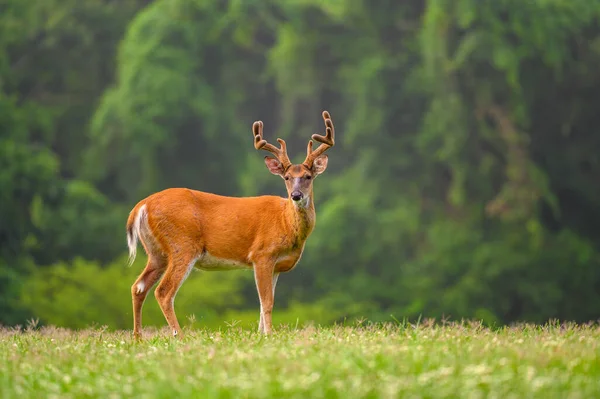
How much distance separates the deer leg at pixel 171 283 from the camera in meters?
9.97

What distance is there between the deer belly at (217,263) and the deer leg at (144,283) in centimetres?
34

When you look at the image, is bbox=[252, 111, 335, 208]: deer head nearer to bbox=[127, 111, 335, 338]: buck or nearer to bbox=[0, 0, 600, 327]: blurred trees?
bbox=[127, 111, 335, 338]: buck

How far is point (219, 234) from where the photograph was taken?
10359mm

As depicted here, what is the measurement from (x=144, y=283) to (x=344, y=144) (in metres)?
21.6

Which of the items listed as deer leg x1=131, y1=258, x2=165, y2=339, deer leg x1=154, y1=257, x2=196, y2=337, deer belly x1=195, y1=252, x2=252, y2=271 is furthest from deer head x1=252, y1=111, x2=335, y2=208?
deer leg x1=131, y1=258, x2=165, y2=339

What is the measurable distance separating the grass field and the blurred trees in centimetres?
1706

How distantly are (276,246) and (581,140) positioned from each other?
774 inches

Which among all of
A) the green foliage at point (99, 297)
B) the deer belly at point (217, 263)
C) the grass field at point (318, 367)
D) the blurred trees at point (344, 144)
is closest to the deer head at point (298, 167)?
the deer belly at point (217, 263)

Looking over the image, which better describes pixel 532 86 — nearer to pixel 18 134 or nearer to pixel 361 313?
pixel 361 313

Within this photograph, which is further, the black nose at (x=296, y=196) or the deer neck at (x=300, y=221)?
the deer neck at (x=300, y=221)

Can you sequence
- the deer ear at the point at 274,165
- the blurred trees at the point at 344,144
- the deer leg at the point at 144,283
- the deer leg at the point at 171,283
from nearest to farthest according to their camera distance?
the deer leg at the point at 171,283, the deer leg at the point at 144,283, the deer ear at the point at 274,165, the blurred trees at the point at 344,144

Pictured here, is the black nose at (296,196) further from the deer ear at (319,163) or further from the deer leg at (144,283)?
the deer leg at (144,283)

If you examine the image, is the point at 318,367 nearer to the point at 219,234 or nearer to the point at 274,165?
the point at 219,234

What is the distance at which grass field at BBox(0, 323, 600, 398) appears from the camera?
5969 mm
